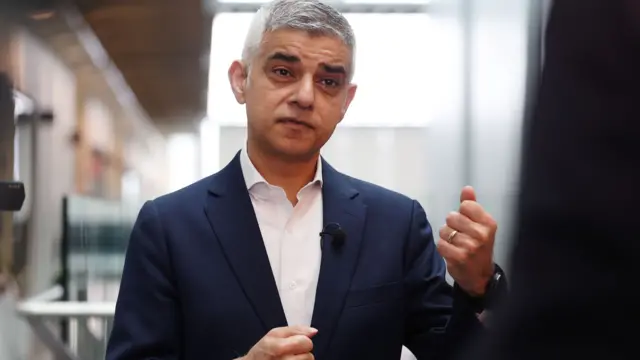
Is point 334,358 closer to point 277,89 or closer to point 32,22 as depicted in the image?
point 277,89

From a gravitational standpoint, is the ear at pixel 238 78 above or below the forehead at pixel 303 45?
below

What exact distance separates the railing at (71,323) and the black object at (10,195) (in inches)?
35.7

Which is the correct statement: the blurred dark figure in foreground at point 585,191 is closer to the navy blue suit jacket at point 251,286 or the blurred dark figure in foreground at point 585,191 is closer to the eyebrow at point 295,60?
the navy blue suit jacket at point 251,286

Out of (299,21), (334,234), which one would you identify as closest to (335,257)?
(334,234)

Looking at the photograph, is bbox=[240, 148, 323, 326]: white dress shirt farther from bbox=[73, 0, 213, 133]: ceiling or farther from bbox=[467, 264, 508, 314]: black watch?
bbox=[73, 0, 213, 133]: ceiling

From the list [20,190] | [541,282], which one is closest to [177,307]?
[541,282]

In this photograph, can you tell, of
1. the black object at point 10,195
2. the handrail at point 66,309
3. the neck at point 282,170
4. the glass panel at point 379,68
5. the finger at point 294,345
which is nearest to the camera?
the finger at point 294,345

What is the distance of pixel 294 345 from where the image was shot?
958mm

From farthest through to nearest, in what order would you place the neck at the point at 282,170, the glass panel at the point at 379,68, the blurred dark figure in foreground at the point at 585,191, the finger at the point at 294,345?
the glass panel at the point at 379,68, the neck at the point at 282,170, the finger at the point at 294,345, the blurred dark figure in foreground at the point at 585,191

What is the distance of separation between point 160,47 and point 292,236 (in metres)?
1.78

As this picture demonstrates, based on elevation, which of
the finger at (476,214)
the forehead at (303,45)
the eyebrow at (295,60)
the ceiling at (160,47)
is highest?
the ceiling at (160,47)

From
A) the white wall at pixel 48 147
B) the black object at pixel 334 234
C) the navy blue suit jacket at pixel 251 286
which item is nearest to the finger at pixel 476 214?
the navy blue suit jacket at pixel 251 286

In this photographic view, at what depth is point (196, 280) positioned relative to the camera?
45.3 inches

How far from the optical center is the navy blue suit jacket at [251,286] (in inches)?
44.7
